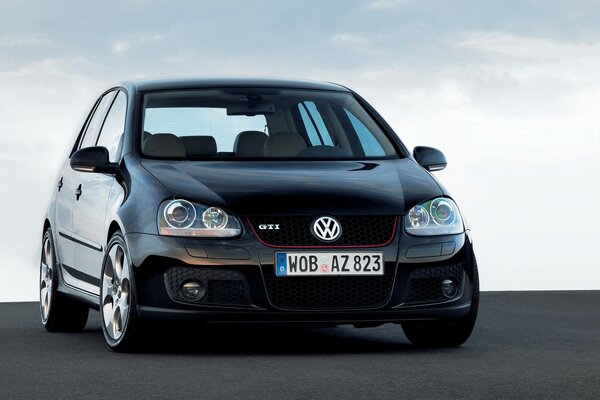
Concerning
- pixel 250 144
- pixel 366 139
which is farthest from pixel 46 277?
pixel 366 139

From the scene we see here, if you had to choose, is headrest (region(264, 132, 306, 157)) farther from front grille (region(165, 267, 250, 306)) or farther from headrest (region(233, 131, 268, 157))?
front grille (region(165, 267, 250, 306))

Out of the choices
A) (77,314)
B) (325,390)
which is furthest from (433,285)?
(77,314)

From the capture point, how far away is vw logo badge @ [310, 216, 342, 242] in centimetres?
855

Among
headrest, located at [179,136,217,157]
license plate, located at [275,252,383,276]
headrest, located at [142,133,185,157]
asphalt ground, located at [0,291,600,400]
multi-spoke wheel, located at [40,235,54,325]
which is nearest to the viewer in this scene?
asphalt ground, located at [0,291,600,400]

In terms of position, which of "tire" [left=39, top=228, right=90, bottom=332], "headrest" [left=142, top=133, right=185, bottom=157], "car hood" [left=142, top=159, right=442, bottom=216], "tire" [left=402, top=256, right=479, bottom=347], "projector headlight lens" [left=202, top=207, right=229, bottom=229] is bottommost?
"tire" [left=39, top=228, right=90, bottom=332]

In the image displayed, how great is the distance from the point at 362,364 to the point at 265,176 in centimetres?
139

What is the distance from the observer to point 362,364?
27.2ft

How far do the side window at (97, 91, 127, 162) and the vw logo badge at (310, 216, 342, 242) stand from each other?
5.81ft

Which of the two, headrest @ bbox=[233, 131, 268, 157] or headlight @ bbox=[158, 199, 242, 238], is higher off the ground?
headrest @ bbox=[233, 131, 268, 157]

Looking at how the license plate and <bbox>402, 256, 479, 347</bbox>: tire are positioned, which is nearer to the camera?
the license plate

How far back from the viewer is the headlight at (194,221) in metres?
8.52

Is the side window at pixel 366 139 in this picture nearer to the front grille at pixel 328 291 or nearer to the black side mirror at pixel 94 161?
the front grille at pixel 328 291

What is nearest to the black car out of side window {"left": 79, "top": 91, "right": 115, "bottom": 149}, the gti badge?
the gti badge

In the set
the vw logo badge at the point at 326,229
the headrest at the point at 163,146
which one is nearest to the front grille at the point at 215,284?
the vw logo badge at the point at 326,229
